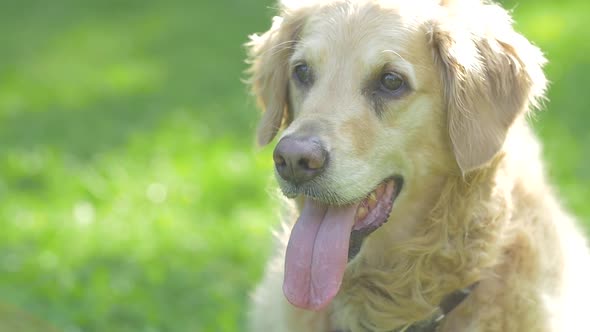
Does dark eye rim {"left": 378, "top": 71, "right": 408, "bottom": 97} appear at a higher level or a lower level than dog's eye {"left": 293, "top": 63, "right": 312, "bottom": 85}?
lower

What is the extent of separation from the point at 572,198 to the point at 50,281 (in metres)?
3.89

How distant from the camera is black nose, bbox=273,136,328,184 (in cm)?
398

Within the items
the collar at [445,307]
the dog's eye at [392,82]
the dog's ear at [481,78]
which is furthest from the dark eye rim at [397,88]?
the collar at [445,307]

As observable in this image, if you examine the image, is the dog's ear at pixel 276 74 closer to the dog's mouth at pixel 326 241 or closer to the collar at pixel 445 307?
the dog's mouth at pixel 326 241

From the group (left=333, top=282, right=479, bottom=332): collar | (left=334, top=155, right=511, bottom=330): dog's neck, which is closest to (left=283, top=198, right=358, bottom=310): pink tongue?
(left=334, top=155, right=511, bottom=330): dog's neck

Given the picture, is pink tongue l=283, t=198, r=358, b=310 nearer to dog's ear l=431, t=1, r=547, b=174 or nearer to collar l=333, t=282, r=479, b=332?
collar l=333, t=282, r=479, b=332

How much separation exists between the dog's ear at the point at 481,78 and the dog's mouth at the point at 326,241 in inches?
15.0

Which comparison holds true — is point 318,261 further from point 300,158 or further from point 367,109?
point 367,109

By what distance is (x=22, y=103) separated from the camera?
411 inches

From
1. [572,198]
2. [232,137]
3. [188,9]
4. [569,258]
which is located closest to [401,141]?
[569,258]

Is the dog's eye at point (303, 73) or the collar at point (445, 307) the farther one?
the dog's eye at point (303, 73)

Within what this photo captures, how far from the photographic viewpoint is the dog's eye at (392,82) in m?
4.28

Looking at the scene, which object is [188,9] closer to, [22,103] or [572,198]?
[22,103]

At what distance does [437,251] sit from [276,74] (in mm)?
1226
